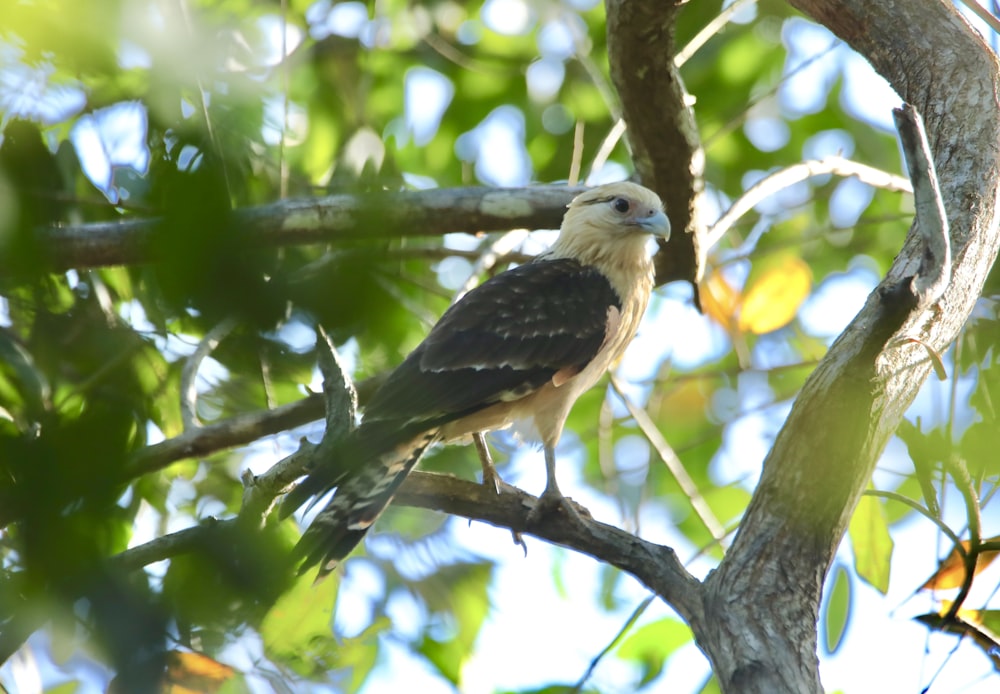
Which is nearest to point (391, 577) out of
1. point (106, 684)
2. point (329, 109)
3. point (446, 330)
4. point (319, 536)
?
point (319, 536)

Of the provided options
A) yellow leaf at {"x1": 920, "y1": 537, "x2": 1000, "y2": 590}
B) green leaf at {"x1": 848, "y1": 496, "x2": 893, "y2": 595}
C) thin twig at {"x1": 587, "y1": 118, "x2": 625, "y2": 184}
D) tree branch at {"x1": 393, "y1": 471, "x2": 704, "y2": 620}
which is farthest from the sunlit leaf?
thin twig at {"x1": 587, "y1": 118, "x2": 625, "y2": 184}

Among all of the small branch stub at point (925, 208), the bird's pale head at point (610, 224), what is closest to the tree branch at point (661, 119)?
the bird's pale head at point (610, 224)

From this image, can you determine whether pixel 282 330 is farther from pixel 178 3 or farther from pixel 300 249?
pixel 178 3

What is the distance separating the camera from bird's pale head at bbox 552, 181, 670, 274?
4.97 m

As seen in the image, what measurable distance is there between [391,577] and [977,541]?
63.3 inches

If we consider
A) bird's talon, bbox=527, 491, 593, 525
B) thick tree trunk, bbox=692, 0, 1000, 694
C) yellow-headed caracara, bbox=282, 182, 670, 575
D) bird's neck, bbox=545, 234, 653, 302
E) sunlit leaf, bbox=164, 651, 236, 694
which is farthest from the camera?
bird's neck, bbox=545, 234, 653, 302

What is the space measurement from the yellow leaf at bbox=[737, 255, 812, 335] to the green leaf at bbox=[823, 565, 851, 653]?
2.03 m

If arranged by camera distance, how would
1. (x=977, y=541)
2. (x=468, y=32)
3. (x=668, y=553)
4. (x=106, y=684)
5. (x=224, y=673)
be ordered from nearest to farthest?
(x=106, y=684) < (x=224, y=673) < (x=977, y=541) < (x=668, y=553) < (x=468, y=32)

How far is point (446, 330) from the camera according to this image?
14.6 feet

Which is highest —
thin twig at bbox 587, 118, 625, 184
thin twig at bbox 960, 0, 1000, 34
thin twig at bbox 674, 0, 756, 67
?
thin twig at bbox 674, 0, 756, 67

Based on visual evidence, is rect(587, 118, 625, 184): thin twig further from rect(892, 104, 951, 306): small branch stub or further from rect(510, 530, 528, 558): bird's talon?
rect(892, 104, 951, 306): small branch stub

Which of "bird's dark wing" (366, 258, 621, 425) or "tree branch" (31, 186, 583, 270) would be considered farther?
"bird's dark wing" (366, 258, 621, 425)

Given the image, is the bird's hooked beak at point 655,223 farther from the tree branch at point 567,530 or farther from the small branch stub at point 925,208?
the small branch stub at point 925,208

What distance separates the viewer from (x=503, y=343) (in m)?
4.50
